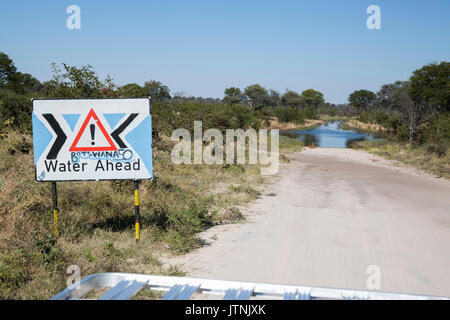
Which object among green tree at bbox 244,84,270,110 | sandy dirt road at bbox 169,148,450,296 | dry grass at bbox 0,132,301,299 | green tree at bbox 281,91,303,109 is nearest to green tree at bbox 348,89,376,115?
green tree at bbox 281,91,303,109

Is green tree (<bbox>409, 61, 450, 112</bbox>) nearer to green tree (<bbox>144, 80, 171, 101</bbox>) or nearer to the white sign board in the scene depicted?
the white sign board

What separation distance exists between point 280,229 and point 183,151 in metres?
9.69

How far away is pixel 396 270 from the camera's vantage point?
5168 millimetres

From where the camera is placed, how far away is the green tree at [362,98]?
107m

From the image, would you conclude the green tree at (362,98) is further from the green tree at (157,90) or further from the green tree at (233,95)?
the green tree at (157,90)

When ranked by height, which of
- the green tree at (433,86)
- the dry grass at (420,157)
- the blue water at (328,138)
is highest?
the green tree at (433,86)

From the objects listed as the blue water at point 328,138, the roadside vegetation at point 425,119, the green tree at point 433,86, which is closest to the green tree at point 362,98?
the blue water at point 328,138

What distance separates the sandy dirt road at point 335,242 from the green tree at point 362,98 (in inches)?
4026

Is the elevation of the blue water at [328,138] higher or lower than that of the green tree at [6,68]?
lower

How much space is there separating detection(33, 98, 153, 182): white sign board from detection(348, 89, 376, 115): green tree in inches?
4286

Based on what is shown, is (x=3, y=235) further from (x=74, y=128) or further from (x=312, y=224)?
(x=312, y=224)

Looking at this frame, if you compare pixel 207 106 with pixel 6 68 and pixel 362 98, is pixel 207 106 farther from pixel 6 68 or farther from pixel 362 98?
pixel 362 98

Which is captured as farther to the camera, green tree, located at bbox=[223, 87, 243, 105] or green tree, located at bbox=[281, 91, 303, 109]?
green tree, located at bbox=[281, 91, 303, 109]

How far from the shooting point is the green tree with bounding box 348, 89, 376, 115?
350 feet
